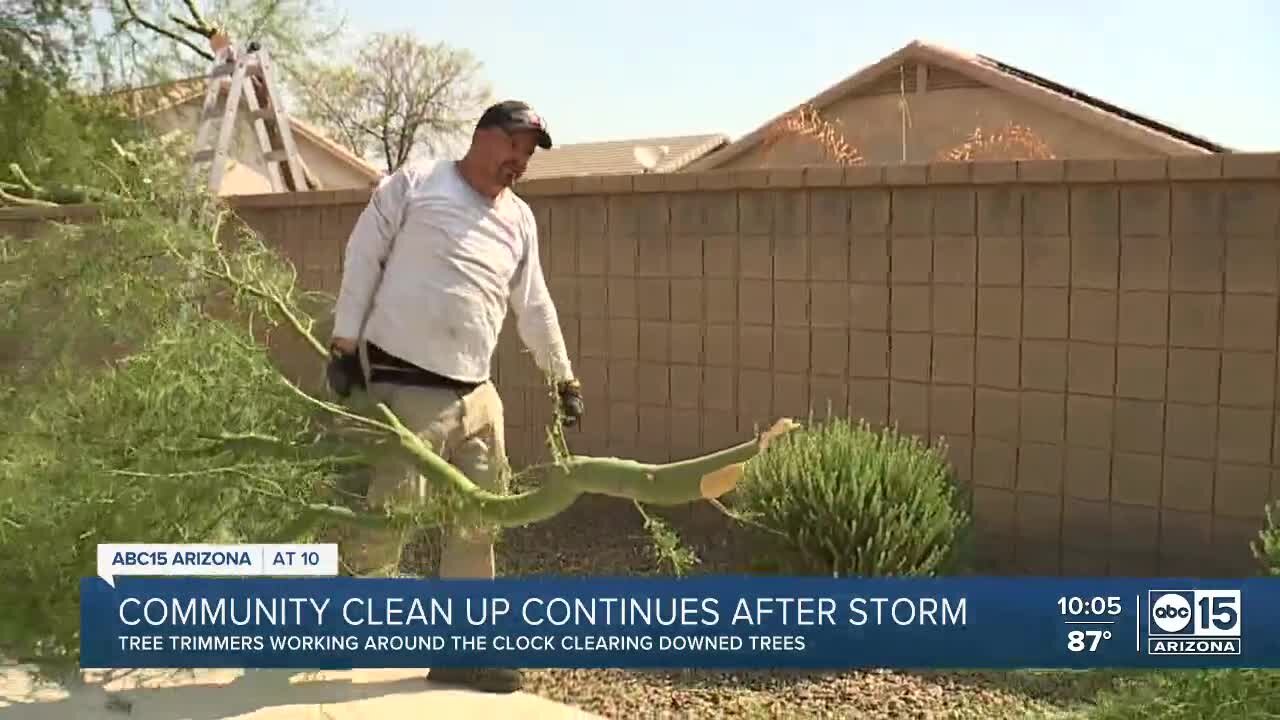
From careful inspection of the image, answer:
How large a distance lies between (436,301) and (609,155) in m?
29.1

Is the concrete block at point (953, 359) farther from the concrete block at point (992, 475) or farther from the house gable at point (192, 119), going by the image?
the house gable at point (192, 119)

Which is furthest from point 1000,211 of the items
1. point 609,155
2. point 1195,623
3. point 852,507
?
point 609,155

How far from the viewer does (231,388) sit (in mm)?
4934

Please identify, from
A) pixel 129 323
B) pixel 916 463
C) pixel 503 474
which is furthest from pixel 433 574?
pixel 916 463

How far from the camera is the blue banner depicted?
15.6 feet

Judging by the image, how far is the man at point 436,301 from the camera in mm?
5074

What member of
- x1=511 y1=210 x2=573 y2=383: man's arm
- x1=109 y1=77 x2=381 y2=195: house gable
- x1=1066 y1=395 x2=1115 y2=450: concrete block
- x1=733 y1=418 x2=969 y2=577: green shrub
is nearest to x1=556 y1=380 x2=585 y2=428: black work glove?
x1=511 y1=210 x2=573 y2=383: man's arm

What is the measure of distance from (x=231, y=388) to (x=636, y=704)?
1.71m

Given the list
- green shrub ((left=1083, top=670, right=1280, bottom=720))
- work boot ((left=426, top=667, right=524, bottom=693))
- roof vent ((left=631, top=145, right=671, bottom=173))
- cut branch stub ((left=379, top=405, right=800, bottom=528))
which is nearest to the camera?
green shrub ((left=1083, top=670, right=1280, bottom=720))

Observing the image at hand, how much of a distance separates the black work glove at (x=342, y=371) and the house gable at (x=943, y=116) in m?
13.3

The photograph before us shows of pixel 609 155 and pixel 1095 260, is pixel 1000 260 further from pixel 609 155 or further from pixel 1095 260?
pixel 609 155

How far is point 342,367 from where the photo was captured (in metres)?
5.04

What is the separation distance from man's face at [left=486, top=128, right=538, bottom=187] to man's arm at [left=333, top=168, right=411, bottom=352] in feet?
1.03

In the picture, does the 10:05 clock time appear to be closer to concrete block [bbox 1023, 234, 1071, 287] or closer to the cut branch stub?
the cut branch stub
